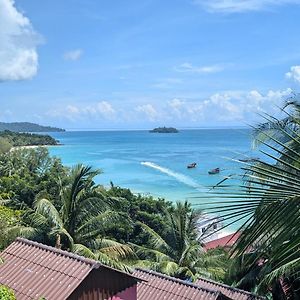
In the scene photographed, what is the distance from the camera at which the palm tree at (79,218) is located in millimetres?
14242

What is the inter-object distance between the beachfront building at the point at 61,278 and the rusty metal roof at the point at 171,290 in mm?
25

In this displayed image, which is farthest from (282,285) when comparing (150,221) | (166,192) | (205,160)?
(205,160)

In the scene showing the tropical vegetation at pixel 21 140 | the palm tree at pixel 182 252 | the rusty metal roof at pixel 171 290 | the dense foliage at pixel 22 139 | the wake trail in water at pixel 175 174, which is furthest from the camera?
the dense foliage at pixel 22 139

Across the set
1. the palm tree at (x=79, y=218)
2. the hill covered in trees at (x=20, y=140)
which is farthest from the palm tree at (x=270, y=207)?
the hill covered in trees at (x=20, y=140)

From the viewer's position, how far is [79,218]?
14742mm

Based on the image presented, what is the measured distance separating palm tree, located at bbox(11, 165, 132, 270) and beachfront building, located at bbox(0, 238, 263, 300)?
402cm

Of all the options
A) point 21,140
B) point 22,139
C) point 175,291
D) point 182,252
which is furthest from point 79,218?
point 22,139

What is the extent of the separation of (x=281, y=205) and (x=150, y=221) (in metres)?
26.5

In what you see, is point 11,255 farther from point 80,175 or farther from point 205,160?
point 205,160

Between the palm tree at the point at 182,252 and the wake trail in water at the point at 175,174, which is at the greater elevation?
the palm tree at the point at 182,252

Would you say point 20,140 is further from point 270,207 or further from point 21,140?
point 270,207

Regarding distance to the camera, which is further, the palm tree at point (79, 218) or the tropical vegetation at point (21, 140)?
the tropical vegetation at point (21, 140)

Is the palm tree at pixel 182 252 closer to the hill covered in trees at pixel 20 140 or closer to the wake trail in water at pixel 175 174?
the wake trail in water at pixel 175 174

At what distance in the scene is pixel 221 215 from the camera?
2248 millimetres
